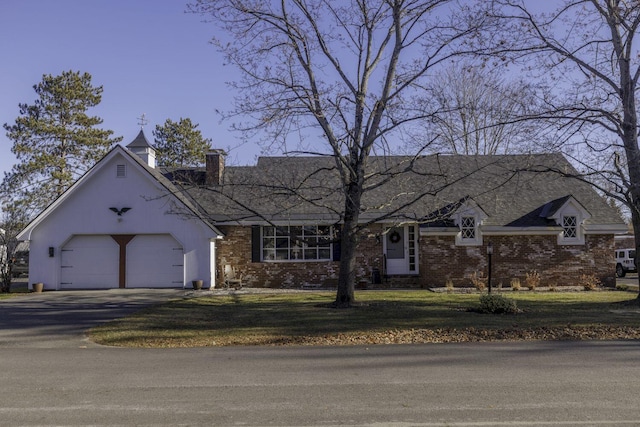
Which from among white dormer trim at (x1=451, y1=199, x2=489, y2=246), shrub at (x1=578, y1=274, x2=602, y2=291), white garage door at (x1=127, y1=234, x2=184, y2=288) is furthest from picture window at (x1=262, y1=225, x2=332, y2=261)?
shrub at (x1=578, y1=274, x2=602, y2=291)

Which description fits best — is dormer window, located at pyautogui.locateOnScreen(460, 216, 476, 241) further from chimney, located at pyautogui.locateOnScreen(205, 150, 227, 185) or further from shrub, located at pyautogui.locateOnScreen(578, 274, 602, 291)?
chimney, located at pyautogui.locateOnScreen(205, 150, 227, 185)

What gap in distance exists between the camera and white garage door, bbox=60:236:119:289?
2233 centimetres

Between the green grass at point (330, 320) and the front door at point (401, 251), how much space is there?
492 centimetres

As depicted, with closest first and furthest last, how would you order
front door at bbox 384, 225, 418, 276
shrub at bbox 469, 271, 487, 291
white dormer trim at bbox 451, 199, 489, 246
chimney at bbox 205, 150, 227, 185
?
shrub at bbox 469, 271, 487, 291 < white dormer trim at bbox 451, 199, 489, 246 < front door at bbox 384, 225, 418, 276 < chimney at bbox 205, 150, 227, 185

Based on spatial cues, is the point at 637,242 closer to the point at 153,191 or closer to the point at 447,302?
the point at 447,302

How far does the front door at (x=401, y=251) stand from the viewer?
2345cm

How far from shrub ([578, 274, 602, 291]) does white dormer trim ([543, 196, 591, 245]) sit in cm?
136

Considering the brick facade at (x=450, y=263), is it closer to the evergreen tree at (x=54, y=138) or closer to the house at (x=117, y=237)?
the house at (x=117, y=237)

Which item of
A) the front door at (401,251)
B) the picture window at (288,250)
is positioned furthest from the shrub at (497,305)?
the picture window at (288,250)

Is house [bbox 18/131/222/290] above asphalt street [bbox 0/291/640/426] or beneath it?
above

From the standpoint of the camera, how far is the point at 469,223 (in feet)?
74.7

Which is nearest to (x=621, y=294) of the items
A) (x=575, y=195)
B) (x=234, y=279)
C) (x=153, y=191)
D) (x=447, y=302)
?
(x=575, y=195)

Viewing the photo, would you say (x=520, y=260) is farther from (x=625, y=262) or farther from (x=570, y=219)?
(x=625, y=262)

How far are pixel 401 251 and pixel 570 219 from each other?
6.93m
